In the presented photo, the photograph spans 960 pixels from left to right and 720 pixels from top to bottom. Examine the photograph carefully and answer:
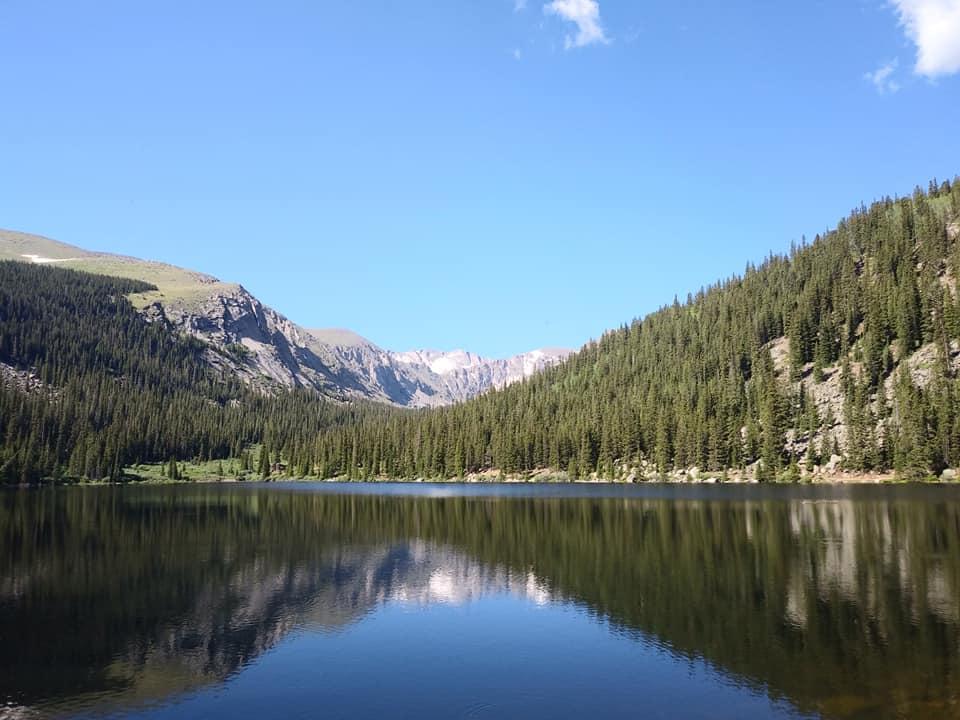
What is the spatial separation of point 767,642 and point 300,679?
19.8 m

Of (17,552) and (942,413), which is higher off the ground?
(942,413)

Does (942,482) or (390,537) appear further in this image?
(942,482)

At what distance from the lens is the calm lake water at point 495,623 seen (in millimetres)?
23609

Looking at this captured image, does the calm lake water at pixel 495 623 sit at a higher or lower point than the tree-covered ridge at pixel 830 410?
lower

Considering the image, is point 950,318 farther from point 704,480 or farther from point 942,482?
point 704,480

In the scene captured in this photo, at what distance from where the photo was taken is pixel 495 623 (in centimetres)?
3541

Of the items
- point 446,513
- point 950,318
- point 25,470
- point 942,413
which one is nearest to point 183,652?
point 446,513

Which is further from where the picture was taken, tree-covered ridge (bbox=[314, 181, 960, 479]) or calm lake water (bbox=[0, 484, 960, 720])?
tree-covered ridge (bbox=[314, 181, 960, 479])

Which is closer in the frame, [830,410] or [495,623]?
[495,623]

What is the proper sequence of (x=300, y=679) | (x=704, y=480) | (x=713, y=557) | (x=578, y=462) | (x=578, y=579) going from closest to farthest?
(x=300, y=679)
(x=578, y=579)
(x=713, y=557)
(x=704, y=480)
(x=578, y=462)

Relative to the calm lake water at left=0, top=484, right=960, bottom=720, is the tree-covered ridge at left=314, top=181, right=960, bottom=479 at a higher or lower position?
higher

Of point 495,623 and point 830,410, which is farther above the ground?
point 830,410

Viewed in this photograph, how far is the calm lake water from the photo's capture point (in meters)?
23.6

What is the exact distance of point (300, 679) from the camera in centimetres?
2631
